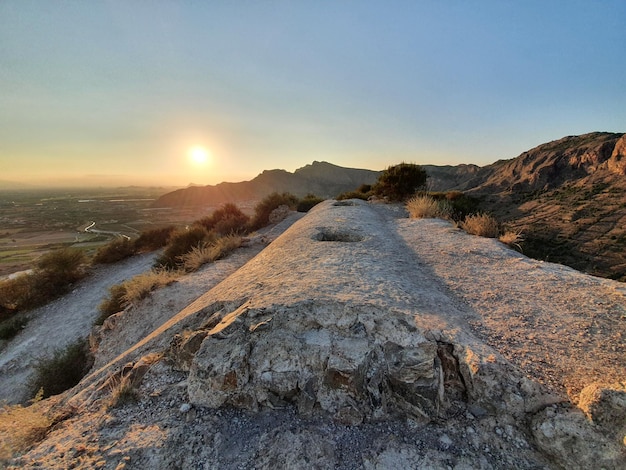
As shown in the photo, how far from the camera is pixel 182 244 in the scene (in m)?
14.3

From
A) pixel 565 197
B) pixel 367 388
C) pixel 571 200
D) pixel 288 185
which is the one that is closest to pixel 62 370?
pixel 367 388

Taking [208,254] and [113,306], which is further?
[208,254]

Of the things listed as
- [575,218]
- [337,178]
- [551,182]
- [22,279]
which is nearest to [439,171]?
[337,178]

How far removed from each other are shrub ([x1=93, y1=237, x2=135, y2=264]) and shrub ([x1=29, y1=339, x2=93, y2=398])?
9.37m

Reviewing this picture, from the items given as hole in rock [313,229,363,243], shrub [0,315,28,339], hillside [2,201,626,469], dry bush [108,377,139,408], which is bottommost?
Result: shrub [0,315,28,339]

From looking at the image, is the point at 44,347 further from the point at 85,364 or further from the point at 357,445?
the point at 357,445

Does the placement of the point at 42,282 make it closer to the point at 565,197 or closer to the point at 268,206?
the point at 268,206

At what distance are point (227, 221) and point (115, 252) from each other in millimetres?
6736

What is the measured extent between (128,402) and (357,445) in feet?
7.99

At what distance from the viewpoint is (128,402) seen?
3010mm

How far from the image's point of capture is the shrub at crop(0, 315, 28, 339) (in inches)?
371

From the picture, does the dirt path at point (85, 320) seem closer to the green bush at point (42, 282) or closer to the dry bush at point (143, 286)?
the dry bush at point (143, 286)

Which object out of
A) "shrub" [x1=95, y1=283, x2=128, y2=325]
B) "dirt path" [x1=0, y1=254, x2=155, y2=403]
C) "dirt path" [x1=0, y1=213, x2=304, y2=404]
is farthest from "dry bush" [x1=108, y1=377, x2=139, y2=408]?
"shrub" [x1=95, y1=283, x2=128, y2=325]

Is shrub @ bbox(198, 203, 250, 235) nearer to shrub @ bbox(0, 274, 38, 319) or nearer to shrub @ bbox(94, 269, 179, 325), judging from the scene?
shrub @ bbox(0, 274, 38, 319)
